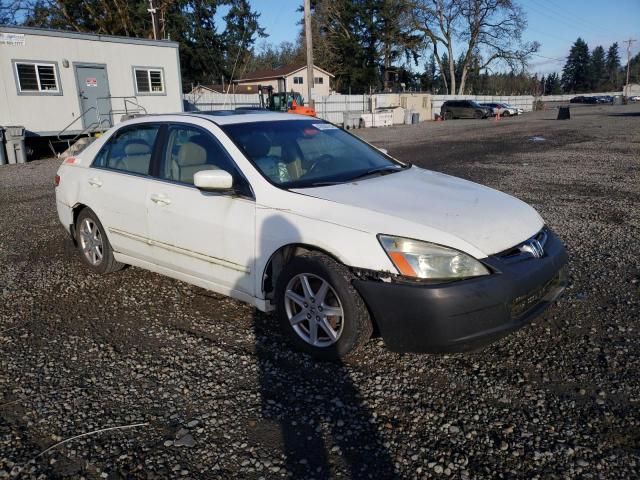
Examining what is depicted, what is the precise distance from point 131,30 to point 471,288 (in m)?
43.4

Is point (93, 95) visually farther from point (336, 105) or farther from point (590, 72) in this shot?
point (590, 72)

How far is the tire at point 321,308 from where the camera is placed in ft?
10.00

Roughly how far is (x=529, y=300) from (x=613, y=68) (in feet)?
511

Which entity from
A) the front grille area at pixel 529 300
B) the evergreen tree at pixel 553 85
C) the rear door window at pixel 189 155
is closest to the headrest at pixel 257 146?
the rear door window at pixel 189 155

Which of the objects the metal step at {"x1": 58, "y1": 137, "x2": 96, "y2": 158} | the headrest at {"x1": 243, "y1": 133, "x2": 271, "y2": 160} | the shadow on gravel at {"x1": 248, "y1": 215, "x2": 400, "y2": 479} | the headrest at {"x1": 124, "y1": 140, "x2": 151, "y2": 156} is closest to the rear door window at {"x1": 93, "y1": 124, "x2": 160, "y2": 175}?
the headrest at {"x1": 124, "y1": 140, "x2": 151, "y2": 156}

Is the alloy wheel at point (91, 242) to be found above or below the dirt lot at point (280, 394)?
above

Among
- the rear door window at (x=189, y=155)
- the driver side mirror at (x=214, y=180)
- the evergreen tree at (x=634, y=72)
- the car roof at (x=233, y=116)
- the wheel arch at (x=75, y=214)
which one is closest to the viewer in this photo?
the driver side mirror at (x=214, y=180)

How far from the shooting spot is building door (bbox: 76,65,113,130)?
18.6m

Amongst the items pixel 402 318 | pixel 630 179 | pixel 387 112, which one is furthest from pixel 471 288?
pixel 387 112

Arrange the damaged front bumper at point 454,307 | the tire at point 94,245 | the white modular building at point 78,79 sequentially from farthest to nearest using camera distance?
the white modular building at point 78,79, the tire at point 94,245, the damaged front bumper at point 454,307

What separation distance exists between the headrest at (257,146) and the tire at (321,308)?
3.21ft

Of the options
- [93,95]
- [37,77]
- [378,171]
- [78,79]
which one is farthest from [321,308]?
[93,95]

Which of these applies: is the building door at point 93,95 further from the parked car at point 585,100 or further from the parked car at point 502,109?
the parked car at point 585,100

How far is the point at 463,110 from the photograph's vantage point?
1708 inches
